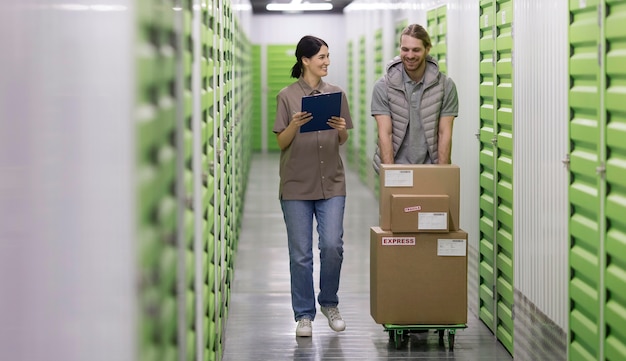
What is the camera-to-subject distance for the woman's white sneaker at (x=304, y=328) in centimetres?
619

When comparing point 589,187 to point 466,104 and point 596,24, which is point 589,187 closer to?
point 596,24

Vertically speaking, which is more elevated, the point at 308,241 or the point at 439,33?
the point at 439,33

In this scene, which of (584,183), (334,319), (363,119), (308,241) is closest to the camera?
(584,183)

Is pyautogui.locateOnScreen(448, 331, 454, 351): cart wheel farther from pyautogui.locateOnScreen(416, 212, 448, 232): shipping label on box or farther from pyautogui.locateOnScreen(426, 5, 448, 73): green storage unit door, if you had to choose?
pyautogui.locateOnScreen(426, 5, 448, 73): green storage unit door

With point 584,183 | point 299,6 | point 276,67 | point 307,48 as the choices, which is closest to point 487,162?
point 307,48

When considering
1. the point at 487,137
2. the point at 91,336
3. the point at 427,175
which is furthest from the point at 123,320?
the point at 487,137

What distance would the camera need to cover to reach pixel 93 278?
1.95 m

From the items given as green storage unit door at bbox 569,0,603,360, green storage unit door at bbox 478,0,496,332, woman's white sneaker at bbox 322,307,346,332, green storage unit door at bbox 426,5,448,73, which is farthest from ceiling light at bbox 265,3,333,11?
green storage unit door at bbox 569,0,603,360

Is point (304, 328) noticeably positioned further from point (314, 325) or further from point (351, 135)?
point (351, 135)

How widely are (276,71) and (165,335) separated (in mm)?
20073

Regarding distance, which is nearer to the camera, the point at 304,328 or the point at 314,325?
the point at 304,328

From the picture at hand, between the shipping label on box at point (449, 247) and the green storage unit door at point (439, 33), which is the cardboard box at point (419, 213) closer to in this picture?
the shipping label on box at point (449, 247)

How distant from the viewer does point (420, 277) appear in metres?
5.62

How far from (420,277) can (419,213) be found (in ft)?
1.27
